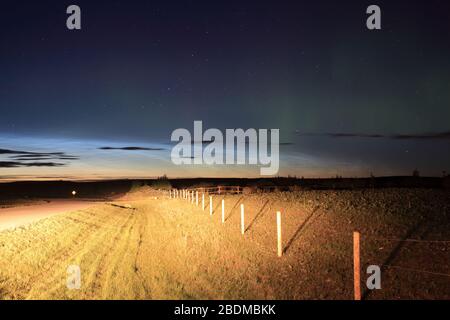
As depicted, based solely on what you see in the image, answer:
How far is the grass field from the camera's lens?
938 centimetres

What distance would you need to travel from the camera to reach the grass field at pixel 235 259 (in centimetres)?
938

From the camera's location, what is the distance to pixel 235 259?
12883 mm

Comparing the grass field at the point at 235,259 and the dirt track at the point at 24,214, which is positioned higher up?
the grass field at the point at 235,259

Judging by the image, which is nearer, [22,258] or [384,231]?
[22,258]

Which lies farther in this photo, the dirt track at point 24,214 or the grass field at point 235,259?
the dirt track at point 24,214

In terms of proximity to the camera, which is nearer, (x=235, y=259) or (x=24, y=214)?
(x=235, y=259)

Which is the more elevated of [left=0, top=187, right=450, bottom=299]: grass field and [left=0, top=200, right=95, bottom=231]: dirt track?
[left=0, top=187, right=450, bottom=299]: grass field

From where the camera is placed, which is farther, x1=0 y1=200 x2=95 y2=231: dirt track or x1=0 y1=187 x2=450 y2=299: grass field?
x1=0 y1=200 x2=95 y2=231: dirt track

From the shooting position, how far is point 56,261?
13.7 meters

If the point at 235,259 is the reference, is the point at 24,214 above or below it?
below
